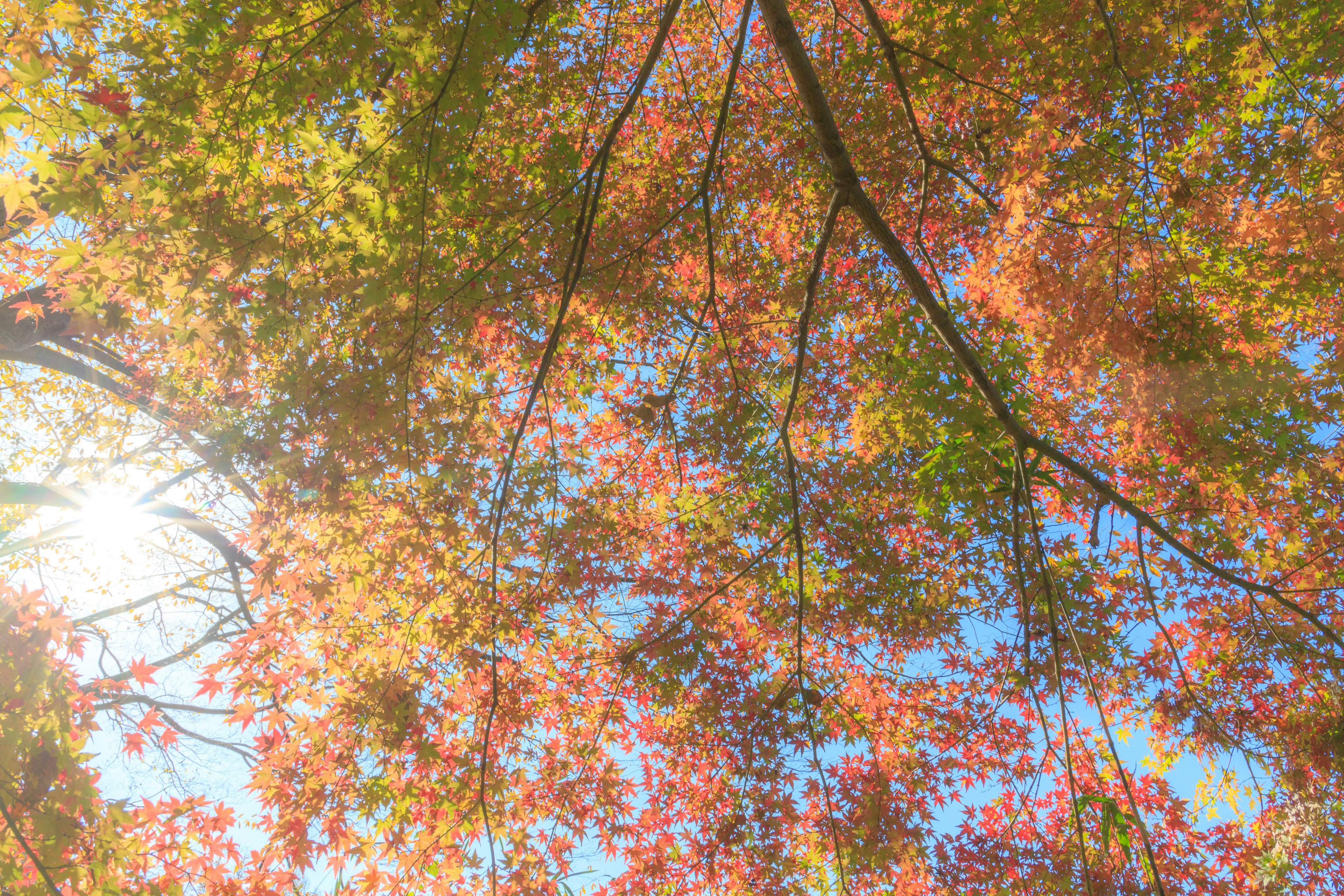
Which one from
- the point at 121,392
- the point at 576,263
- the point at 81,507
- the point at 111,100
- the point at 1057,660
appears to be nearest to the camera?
the point at 1057,660

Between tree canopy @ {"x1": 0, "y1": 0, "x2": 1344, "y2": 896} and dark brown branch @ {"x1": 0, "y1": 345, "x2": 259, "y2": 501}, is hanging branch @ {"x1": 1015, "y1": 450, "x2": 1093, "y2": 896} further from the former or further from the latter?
dark brown branch @ {"x1": 0, "y1": 345, "x2": 259, "y2": 501}

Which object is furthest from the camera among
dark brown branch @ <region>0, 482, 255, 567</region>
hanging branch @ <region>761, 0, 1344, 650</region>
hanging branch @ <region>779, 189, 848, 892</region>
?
dark brown branch @ <region>0, 482, 255, 567</region>

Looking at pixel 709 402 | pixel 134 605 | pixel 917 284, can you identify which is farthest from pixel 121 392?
pixel 917 284

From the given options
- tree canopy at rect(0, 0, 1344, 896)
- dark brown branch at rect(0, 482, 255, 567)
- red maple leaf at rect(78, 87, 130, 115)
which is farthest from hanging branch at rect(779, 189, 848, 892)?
dark brown branch at rect(0, 482, 255, 567)

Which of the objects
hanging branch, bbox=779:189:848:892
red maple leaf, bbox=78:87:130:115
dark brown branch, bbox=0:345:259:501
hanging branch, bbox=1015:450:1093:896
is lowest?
hanging branch, bbox=1015:450:1093:896

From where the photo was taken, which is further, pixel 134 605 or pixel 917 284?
pixel 134 605

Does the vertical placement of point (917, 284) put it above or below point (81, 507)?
below

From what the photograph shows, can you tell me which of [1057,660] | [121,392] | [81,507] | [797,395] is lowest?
[1057,660]

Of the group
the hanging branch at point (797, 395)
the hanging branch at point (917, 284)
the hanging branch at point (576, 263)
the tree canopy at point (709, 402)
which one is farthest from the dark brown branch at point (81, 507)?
the hanging branch at point (917, 284)

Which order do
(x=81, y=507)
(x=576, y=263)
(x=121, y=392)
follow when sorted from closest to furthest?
1. (x=576, y=263)
2. (x=81, y=507)
3. (x=121, y=392)

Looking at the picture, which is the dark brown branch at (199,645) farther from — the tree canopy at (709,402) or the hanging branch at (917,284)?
the hanging branch at (917,284)

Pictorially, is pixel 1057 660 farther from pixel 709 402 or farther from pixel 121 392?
pixel 121 392

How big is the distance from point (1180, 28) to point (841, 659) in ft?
15.8

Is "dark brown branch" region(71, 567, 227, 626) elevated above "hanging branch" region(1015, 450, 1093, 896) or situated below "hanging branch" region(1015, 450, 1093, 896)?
above
